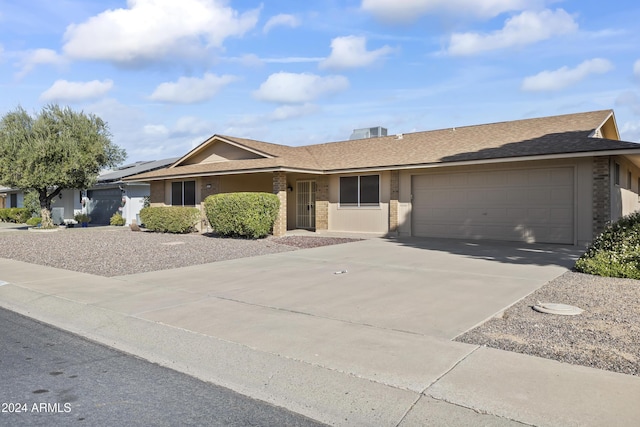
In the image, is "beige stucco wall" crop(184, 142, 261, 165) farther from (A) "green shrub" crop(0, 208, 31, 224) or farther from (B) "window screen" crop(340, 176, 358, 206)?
(A) "green shrub" crop(0, 208, 31, 224)

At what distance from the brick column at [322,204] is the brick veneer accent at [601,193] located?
1020 cm

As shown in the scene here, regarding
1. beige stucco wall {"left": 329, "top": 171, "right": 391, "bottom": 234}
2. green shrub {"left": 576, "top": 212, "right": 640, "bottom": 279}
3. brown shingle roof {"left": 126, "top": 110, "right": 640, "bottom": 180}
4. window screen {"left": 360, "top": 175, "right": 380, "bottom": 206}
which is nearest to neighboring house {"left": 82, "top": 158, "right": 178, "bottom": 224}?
brown shingle roof {"left": 126, "top": 110, "right": 640, "bottom": 180}

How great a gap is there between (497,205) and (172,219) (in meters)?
13.5

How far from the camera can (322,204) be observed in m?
20.9

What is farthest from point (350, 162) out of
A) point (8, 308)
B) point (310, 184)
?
point (8, 308)

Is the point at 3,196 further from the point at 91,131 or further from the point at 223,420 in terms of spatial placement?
the point at 223,420

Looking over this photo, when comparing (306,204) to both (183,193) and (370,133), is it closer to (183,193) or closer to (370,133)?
(370,133)

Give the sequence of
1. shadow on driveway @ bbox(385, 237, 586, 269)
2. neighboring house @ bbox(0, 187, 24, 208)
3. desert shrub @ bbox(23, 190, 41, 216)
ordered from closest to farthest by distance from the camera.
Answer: shadow on driveway @ bbox(385, 237, 586, 269) → desert shrub @ bbox(23, 190, 41, 216) → neighboring house @ bbox(0, 187, 24, 208)

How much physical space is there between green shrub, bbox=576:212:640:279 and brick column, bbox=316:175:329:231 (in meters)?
11.7

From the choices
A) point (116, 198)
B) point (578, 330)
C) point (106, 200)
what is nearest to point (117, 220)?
point (116, 198)

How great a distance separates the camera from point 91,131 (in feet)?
82.0

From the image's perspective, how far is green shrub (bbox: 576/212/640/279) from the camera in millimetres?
9195

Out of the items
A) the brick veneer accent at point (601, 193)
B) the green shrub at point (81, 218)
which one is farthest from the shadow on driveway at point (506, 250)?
the green shrub at point (81, 218)

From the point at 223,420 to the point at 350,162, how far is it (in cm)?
1683
